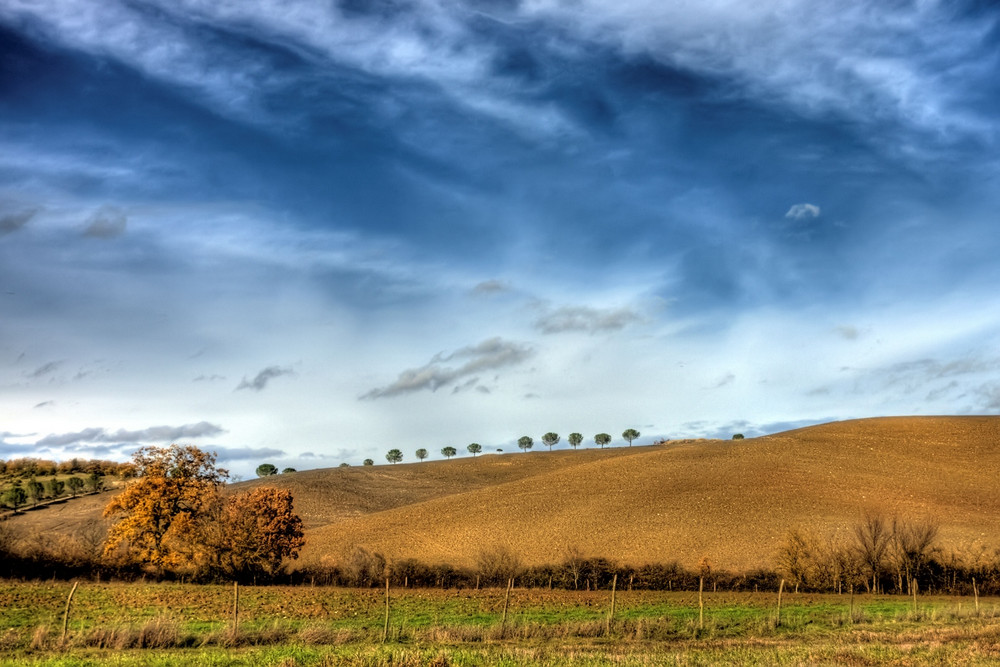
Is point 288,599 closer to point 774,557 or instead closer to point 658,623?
point 658,623

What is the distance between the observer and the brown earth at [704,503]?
236 ft

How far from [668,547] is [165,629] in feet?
174

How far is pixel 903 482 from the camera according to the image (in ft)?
274

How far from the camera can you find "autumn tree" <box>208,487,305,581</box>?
56906mm

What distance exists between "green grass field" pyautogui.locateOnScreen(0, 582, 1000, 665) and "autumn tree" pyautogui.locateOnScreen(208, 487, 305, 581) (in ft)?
34.4

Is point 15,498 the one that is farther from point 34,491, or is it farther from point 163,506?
point 163,506

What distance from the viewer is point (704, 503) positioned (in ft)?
273

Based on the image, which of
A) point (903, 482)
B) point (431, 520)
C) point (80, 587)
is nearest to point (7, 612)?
point (80, 587)

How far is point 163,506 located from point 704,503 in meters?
52.4

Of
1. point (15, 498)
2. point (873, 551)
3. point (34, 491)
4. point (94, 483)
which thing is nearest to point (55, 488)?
point (34, 491)

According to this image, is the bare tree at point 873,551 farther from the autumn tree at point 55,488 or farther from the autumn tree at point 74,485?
the autumn tree at point 74,485

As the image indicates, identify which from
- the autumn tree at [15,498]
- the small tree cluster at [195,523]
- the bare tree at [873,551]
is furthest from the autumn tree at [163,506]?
the autumn tree at [15,498]

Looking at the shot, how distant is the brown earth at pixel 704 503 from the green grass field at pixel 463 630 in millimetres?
26354

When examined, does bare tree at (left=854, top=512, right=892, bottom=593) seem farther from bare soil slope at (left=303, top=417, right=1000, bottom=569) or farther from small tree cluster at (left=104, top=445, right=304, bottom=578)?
small tree cluster at (left=104, top=445, right=304, bottom=578)
